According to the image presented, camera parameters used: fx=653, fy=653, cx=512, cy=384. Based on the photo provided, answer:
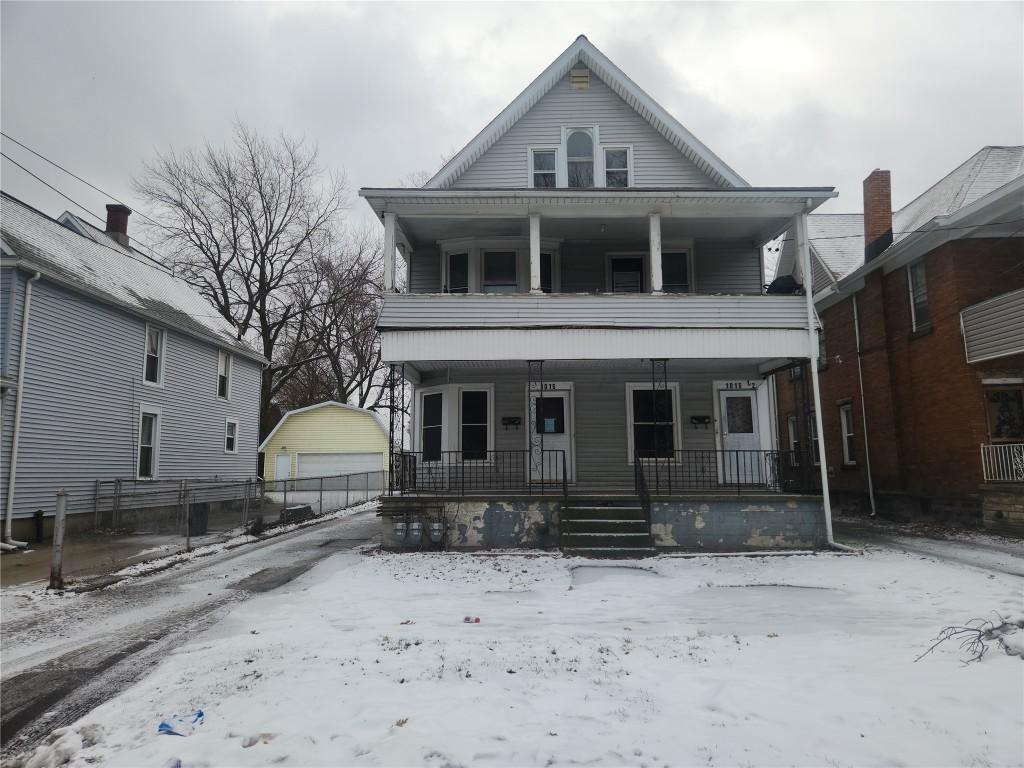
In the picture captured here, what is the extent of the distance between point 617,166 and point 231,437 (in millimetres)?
16754

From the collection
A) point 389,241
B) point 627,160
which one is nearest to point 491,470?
point 389,241

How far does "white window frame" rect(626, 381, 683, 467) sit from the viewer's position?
14.3 metres

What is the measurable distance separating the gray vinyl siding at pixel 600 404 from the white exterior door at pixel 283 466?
1886 cm

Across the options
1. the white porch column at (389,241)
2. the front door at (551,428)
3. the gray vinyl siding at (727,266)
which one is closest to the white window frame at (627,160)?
the gray vinyl siding at (727,266)

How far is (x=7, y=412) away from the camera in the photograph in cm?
1377

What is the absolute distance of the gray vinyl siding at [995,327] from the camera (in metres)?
13.1

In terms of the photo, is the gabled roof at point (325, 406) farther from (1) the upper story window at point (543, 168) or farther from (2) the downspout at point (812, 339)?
(2) the downspout at point (812, 339)

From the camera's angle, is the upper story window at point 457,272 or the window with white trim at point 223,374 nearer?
the upper story window at point 457,272

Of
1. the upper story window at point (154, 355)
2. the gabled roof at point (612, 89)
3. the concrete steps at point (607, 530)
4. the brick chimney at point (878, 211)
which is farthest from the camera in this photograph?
the upper story window at point (154, 355)

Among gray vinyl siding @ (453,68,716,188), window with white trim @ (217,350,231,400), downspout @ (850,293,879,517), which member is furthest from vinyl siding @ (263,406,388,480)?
downspout @ (850,293,879,517)

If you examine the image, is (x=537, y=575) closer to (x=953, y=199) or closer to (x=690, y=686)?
(x=690, y=686)

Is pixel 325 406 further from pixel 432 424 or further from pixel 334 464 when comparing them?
pixel 432 424

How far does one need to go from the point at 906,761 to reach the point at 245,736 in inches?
150

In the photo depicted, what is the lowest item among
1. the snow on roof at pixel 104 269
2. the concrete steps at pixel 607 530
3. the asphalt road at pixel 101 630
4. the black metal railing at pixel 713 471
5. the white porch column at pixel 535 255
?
the asphalt road at pixel 101 630
